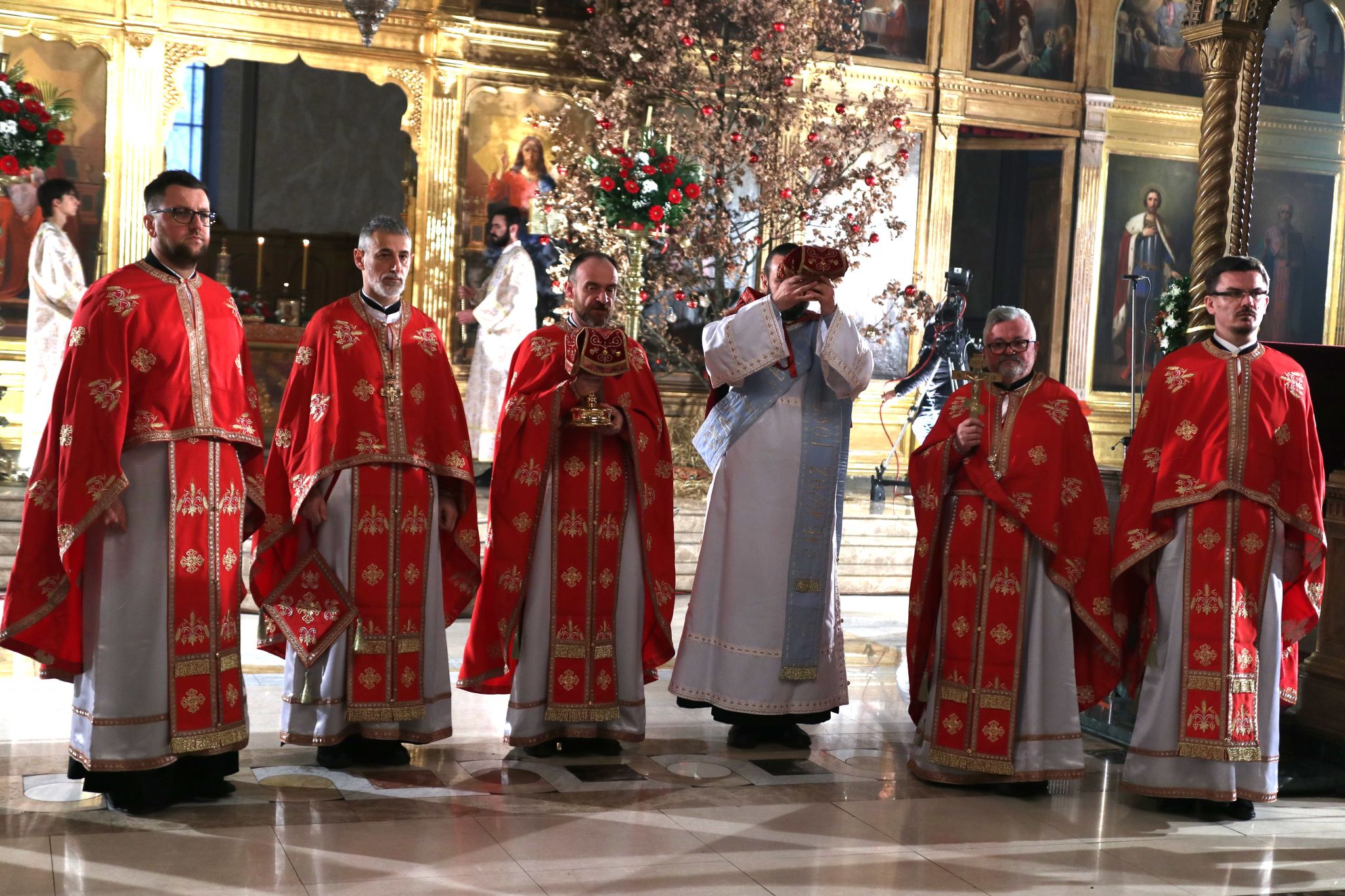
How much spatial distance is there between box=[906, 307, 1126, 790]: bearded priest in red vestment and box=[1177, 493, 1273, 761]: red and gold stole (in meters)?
0.29

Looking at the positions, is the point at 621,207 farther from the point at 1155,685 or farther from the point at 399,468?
the point at 1155,685

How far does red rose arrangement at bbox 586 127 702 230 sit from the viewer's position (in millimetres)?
10375

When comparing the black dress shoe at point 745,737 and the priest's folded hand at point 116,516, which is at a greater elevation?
the priest's folded hand at point 116,516

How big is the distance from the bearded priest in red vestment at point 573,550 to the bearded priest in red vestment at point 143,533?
42.0 inches

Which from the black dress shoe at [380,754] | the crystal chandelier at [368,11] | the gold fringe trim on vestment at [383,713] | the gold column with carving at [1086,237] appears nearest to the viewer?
the gold fringe trim on vestment at [383,713]

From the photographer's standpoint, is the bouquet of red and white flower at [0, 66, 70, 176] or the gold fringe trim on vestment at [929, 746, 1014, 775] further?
the bouquet of red and white flower at [0, 66, 70, 176]

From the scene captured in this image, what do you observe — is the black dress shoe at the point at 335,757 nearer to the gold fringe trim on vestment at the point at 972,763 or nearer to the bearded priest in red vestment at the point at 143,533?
the bearded priest in red vestment at the point at 143,533

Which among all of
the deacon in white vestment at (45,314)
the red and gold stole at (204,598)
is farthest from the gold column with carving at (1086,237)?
the red and gold stole at (204,598)

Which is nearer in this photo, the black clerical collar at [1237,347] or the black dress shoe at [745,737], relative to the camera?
the black clerical collar at [1237,347]

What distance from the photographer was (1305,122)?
22.9 ft

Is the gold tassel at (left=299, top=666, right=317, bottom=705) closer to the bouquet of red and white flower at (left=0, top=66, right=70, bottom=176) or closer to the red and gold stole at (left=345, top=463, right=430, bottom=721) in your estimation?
the red and gold stole at (left=345, top=463, right=430, bottom=721)

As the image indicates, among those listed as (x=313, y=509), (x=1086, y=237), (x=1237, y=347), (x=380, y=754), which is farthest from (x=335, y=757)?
(x=1086, y=237)

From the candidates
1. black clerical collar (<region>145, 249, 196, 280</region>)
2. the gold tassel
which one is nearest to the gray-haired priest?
the gold tassel

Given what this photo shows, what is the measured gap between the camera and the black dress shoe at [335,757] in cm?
492
